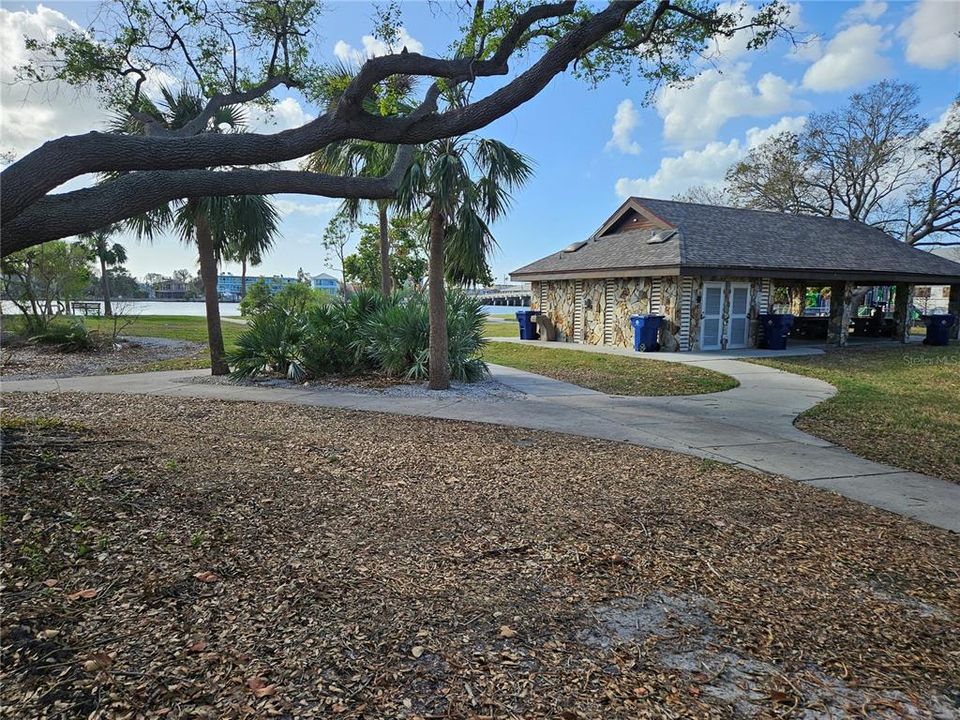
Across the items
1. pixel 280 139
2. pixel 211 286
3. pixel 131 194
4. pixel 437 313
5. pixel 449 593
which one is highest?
pixel 280 139

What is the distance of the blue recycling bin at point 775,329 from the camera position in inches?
725

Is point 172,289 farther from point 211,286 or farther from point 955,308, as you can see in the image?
point 955,308

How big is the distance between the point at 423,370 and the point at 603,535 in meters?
7.16

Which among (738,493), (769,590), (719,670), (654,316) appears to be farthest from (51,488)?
(654,316)

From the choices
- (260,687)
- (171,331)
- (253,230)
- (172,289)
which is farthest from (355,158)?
(172,289)

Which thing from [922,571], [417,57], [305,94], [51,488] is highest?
[305,94]

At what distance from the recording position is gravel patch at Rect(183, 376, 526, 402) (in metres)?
9.62

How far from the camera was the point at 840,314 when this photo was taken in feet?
69.5

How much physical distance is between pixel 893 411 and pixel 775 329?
10435 millimetres

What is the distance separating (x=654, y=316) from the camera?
1753 cm

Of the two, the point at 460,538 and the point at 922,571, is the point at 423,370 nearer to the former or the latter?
the point at 460,538

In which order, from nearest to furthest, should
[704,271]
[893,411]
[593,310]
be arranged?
1. [893,411]
2. [704,271]
3. [593,310]

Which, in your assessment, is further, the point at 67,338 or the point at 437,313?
the point at 67,338

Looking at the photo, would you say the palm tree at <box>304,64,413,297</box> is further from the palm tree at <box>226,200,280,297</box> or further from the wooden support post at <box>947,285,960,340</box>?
the wooden support post at <box>947,285,960,340</box>
